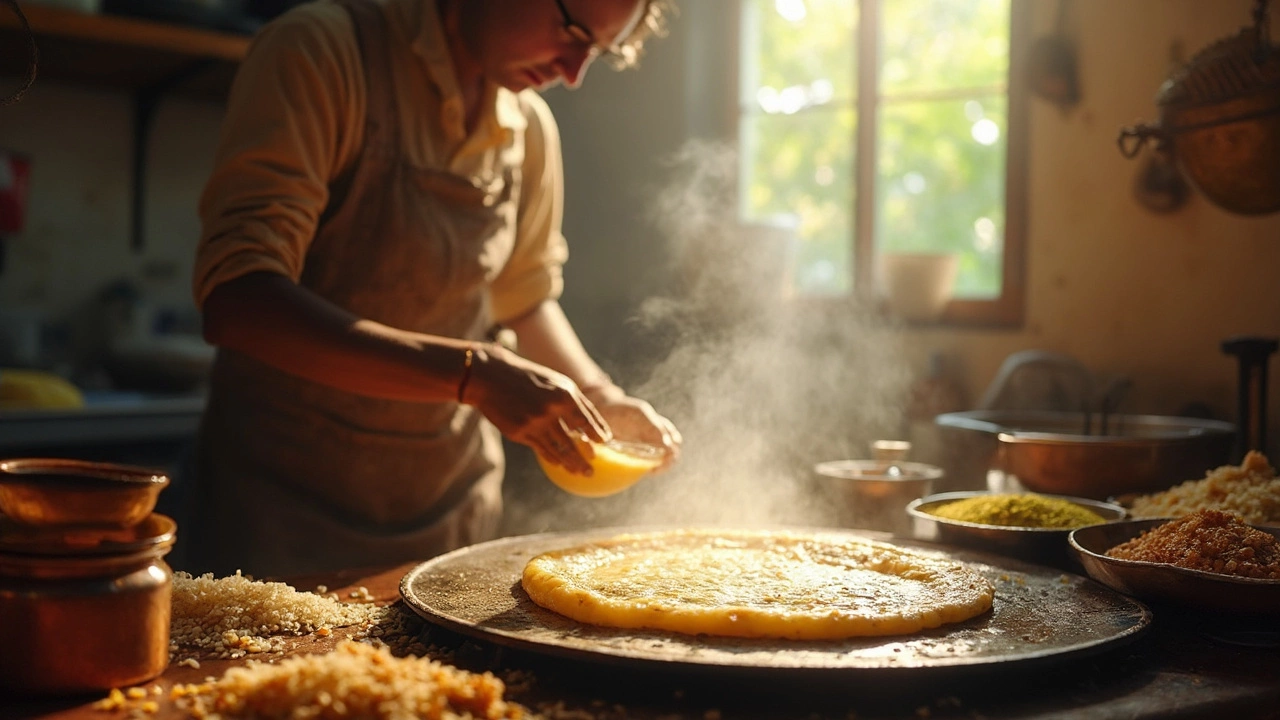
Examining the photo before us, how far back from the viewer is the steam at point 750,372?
3.25 metres

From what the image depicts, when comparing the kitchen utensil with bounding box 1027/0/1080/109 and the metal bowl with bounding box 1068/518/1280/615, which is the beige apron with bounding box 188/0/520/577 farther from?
the kitchen utensil with bounding box 1027/0/1080/109

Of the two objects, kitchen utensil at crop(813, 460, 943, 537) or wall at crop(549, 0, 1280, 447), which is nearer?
kitchen utensil at crop(813, 460, 943, 537)

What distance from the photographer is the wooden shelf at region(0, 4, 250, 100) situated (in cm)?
375

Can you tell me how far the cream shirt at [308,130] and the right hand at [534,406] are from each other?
440 mm

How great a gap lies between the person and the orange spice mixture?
919 mm

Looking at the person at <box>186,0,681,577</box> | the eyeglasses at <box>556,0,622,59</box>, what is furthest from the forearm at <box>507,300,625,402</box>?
the eyeglasses at <box>556,0,622,59</box>

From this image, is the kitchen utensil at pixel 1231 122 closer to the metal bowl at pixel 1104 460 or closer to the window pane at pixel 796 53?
the metal bowl at pixel 1104 460

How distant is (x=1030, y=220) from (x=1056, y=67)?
0.52 meters

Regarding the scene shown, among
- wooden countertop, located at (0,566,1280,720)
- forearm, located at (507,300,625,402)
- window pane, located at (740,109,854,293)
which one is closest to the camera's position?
wooden countertop, located at (0,566,1280,720)

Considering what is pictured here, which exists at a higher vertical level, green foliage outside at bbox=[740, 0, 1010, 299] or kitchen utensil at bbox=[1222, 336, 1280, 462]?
green foliage outside at bbox=[740, 0, 1010, 299]

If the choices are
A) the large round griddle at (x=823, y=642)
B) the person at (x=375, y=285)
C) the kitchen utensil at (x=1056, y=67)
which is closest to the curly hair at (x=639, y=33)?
the person at (x=375, y=285)

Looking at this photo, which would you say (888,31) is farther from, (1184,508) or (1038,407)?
(1184,508)

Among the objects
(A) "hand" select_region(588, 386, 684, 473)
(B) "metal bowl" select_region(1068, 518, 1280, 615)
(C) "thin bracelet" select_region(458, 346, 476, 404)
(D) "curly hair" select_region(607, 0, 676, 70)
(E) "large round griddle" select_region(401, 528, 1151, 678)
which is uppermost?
(D) "curly hair" select_region(607, 0, 676, 70)

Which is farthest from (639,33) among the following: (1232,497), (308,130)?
(1232,497)
